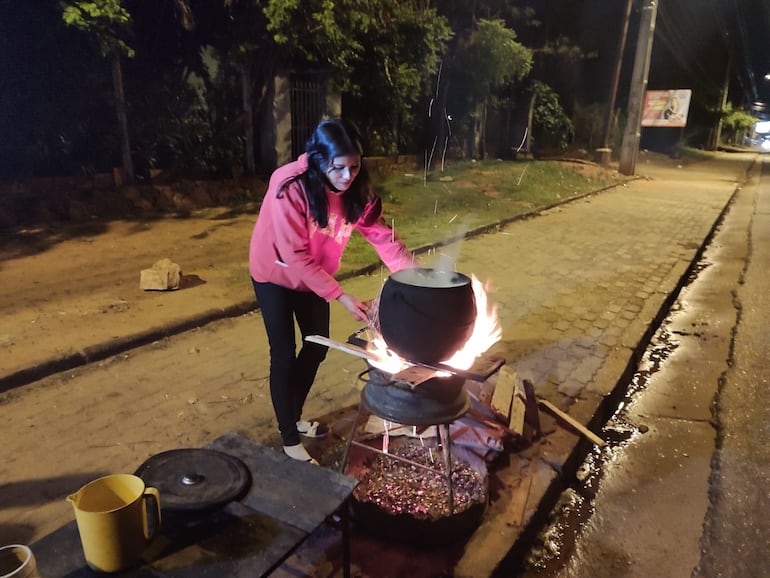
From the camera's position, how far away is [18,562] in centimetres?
155

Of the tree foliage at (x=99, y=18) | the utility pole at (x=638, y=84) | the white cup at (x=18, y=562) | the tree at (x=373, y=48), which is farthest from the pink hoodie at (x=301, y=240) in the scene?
the utility pole at (x=638, y=84)

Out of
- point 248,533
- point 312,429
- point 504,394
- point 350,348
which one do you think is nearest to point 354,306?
point 350,348

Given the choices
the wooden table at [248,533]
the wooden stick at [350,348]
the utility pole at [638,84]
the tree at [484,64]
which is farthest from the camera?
the utility pole at [638,84]

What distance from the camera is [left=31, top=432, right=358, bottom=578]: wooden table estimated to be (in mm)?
1647

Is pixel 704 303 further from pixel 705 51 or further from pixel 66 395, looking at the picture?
pixel 705 51

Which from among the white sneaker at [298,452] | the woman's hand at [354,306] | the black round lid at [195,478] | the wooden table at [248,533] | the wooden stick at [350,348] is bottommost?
the white sneaker at [298,452]

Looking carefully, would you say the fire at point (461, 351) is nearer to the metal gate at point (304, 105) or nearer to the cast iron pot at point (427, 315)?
the cast iron pot at point (427, 315)

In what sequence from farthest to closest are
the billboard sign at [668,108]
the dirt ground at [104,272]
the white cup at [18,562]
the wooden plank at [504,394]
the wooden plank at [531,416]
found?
1. the billboard sign at [668,108]
2. the dirt ground at [104,272]
3. the wooden plank at [531,416]
4. the wooden plank at [504,394]
5. the white cup at [18,562]

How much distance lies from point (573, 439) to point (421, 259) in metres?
4.93

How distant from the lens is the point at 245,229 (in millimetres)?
9359

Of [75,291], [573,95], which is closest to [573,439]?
[75,291]

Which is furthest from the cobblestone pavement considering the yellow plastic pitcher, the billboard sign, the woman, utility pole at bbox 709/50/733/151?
utility pole at bbox 709/50/733/151

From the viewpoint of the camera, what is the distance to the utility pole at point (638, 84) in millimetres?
18734

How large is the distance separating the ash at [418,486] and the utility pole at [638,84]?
20.1 meters
